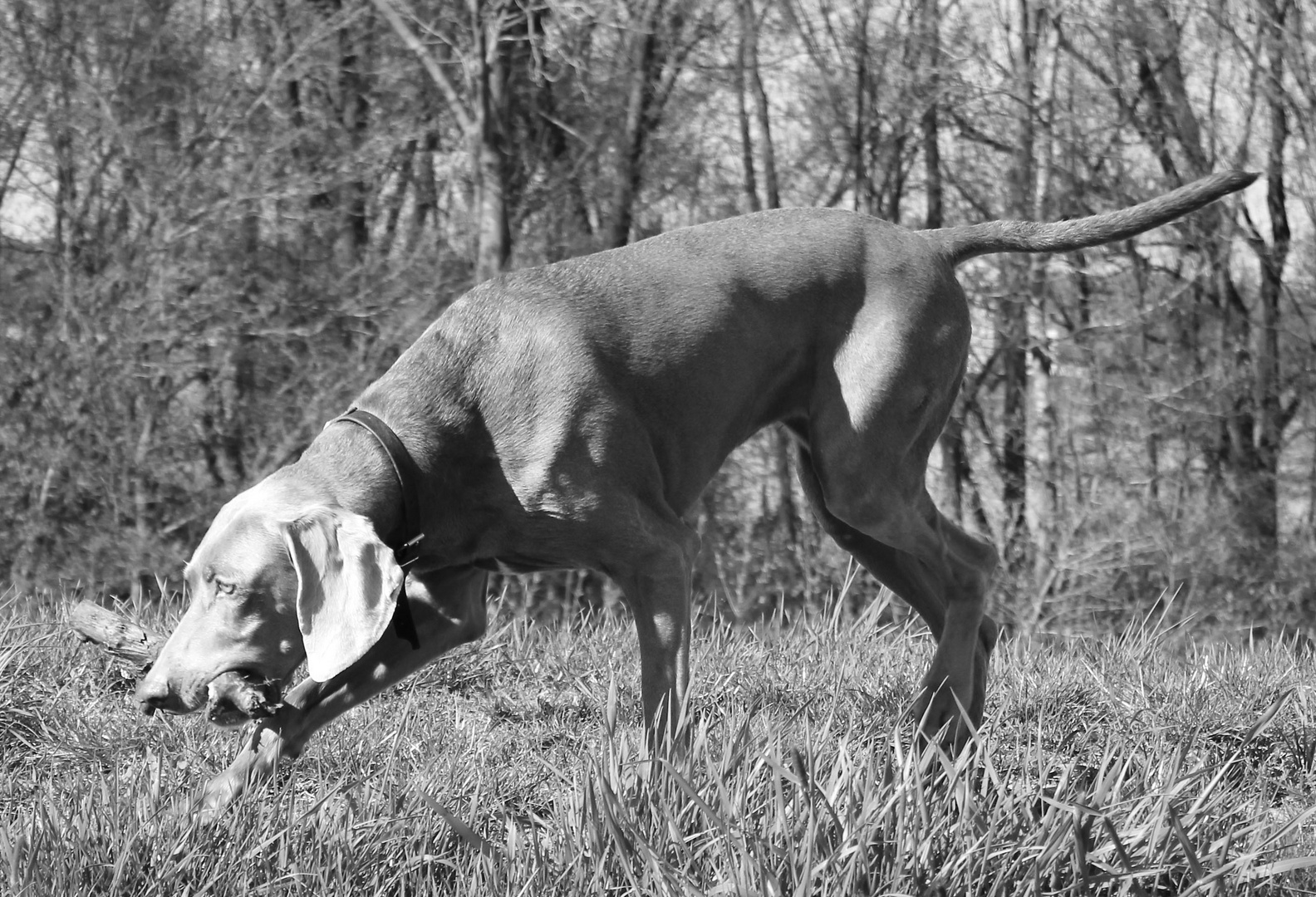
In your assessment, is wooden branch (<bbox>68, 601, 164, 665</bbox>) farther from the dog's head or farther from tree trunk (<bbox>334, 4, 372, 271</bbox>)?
tree trunk (<bbox>334, 4, 372, 271</bbox>)

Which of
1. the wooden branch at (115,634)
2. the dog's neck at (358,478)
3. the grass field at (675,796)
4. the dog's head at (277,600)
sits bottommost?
the grass field at (675,796)

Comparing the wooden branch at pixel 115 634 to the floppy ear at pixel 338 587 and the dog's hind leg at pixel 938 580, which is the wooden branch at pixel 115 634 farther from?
the dog's hind leg at pixel 938 580

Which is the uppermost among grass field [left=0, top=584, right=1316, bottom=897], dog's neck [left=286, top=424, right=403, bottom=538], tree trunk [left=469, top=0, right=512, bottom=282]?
tree trunk [left=469, top=0, right=512, bottom=282]

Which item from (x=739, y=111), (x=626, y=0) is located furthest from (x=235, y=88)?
A: (x=739, y=111)

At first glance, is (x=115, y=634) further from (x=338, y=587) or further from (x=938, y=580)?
(x=938, y=580)

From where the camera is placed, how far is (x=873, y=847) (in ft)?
7.22

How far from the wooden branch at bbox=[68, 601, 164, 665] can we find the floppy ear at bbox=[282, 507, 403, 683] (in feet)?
2.99

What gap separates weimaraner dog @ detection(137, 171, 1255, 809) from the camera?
10.0 feet

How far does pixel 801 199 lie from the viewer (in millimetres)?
12969

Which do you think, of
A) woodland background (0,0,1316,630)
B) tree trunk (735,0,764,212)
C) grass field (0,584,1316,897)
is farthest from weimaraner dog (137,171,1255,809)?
tree trunk (735,0,764,212)

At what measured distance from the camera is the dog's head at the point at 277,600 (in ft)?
9.70

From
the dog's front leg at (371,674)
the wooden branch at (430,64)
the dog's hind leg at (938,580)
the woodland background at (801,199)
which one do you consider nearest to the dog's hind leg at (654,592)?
the dog's front leg at (371,674)

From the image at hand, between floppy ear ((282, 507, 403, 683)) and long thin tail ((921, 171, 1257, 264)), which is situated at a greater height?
long thin tail ((921, 171, 1257, 264))

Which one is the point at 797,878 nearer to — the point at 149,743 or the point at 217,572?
the point at 217,572
